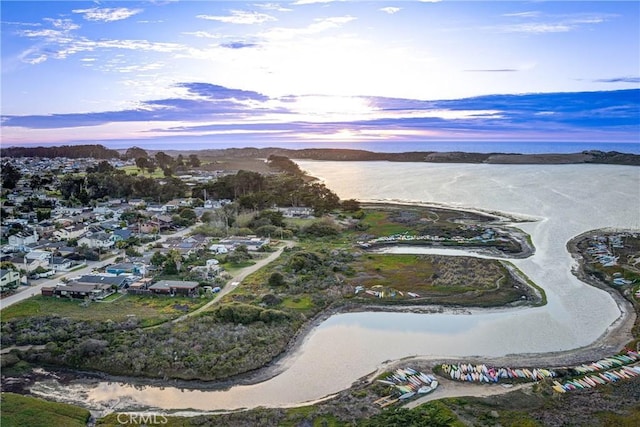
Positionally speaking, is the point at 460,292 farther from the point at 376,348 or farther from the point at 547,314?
the point at 376,348

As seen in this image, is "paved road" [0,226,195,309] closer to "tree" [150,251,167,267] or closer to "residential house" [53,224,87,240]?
"tree" [150,251,167,267]

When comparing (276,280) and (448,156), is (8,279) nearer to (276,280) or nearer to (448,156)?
(276,280)

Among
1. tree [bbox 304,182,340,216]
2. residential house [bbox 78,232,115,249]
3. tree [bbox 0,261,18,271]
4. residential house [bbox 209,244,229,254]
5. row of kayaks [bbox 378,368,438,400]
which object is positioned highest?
tree [bbox 304,182,340,216]

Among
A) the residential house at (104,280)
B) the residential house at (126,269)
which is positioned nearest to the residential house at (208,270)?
the residential house at (126,269)

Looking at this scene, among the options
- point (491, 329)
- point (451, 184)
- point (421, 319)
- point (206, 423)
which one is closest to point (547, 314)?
point (491, 329)

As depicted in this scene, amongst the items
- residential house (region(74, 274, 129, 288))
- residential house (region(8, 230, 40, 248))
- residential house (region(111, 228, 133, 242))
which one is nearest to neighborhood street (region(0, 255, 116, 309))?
residential house (region(74, 274, 129, 288))

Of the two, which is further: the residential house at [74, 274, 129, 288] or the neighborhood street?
the residential house at [74, 274, 129, 288]

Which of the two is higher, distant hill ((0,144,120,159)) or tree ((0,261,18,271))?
distant hill ((0,144,120,159))
